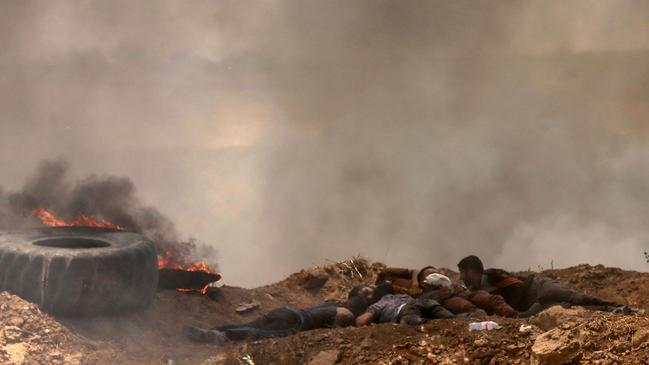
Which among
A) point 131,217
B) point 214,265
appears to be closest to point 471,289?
point 214,265

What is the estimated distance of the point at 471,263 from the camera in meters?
11.8

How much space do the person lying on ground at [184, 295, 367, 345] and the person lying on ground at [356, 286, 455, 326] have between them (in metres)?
0.29

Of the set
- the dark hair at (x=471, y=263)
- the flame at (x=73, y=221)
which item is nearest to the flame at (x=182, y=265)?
the flame at (x=73, y=221)

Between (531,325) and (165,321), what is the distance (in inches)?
235

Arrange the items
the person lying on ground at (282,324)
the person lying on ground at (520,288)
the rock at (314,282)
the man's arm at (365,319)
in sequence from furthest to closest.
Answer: the rock at (314,282) → the person lying on ground at (520,288) → the person lying on ground at (282,324) → the man's arm at (365,319)

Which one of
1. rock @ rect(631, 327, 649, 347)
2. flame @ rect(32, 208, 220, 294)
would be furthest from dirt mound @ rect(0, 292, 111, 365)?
rock @ rect(631, 327, 649, 347)

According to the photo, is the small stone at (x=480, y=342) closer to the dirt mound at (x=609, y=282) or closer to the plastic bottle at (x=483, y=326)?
the plastic bottle at (x=483, y=326)

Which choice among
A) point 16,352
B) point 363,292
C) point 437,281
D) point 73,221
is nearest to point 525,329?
point 437,281

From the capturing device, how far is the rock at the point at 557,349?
23.6ft

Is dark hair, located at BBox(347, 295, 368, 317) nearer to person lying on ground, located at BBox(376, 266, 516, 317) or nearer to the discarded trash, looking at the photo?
person lying on ground, located at BBox(376, 266, 516, 317)

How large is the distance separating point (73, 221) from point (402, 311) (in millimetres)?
7026

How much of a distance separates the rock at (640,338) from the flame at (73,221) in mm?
9707

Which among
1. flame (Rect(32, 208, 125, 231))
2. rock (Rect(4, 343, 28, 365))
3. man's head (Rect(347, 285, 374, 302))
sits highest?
flame (Rect(32, 208, 125, 231))

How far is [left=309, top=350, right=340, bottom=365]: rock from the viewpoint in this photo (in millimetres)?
8469
